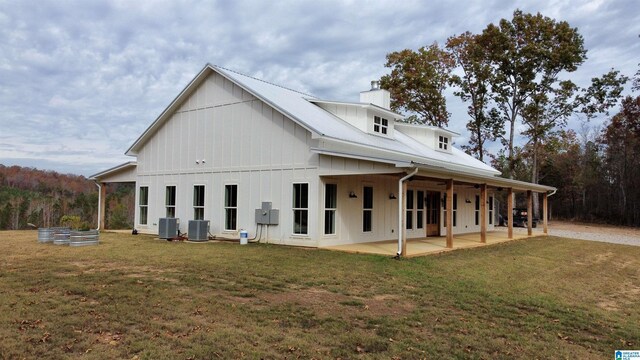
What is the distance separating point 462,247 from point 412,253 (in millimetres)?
3252

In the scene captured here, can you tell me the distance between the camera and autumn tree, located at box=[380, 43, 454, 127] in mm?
35406

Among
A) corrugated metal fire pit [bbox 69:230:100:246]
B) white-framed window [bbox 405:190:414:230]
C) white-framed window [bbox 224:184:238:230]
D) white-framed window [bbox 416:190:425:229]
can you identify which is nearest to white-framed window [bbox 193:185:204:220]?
white-framed window [bbox 224:184:238:230]

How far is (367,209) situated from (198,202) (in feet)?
21.7

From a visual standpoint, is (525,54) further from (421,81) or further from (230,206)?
(230,206)

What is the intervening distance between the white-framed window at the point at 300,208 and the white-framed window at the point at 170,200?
649cm

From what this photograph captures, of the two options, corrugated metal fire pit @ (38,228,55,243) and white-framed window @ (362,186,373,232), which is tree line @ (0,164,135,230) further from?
white-framed window @ (362,186,373,232)

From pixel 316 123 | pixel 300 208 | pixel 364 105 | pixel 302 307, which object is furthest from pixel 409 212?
pixel 302 307

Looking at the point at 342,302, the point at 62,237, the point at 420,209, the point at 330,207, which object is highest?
the point at 330,207

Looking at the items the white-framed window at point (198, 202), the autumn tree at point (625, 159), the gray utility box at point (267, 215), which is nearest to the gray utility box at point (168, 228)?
the white-framed window at point (198, 202)

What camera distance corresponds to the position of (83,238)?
13508mm

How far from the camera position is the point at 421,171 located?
12.1 meters

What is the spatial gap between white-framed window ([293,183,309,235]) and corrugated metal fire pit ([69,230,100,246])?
612 centimetres

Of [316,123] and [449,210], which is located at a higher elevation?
[316,123]

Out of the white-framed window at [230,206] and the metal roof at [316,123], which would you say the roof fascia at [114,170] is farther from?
the white-framed window at [230,206]
